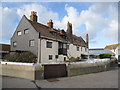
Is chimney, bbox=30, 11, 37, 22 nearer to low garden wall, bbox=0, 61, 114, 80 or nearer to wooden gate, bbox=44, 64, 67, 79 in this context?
low garden wall, bbox=0, 61, 114, 80

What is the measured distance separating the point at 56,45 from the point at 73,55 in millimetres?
7300

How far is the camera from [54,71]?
10.5 metres

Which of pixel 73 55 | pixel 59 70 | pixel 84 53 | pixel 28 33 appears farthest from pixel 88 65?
pixel 84 53

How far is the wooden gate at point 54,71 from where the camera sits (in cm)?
1005

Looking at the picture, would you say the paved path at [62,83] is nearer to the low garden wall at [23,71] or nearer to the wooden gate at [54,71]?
the low garden wall at [23,71]

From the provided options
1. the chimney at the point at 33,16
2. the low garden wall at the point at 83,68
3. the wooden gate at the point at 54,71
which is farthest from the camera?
the chimney at the point at 33,16

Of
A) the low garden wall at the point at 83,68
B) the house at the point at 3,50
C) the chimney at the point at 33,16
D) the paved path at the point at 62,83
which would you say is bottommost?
the paved path at the point at 62,83

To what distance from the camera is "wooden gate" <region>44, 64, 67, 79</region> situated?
1005 centimetres

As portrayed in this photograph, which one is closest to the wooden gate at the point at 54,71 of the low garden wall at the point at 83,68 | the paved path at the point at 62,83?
the low garden wall at the point at 83,68

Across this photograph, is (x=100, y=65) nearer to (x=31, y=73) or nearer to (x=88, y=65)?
(x=88, y=65)

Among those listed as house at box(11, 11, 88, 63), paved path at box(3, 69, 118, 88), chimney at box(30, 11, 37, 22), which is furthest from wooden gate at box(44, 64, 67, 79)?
chimney at box(30, 11, 37, 22)

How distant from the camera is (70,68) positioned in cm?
1112

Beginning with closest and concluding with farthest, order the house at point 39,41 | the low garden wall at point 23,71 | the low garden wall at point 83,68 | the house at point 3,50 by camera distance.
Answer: the low garden wall at point 23,71, the low garden wall at point 83,68, the house at point 39,41, the house at point 3,50

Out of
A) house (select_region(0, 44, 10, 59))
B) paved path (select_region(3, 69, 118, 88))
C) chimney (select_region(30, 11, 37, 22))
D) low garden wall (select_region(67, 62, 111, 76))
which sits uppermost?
chimney (select_region(30, 11, 37, 22))
